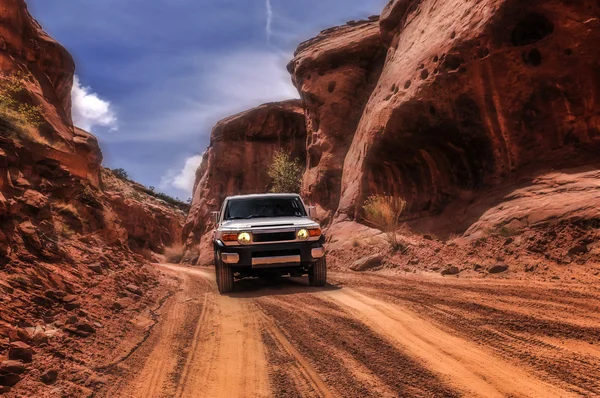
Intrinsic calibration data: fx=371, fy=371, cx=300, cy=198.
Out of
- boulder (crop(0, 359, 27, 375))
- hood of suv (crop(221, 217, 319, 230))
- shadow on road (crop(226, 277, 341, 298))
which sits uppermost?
hood of suv (crop(221, 217, 319, 230))

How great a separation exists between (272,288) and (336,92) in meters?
18.0

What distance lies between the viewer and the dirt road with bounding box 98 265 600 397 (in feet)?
9.41

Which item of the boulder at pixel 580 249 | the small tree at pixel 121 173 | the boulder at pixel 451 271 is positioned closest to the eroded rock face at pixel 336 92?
the boulder at pixel 451 271

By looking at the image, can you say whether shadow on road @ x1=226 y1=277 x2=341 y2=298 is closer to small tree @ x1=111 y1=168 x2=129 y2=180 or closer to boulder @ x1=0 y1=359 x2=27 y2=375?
boulder @ x1=0 y1=359 x2=27 y2=375

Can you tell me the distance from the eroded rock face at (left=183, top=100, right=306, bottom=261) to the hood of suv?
2827 centimetres

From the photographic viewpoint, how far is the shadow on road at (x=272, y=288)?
721 centimetres

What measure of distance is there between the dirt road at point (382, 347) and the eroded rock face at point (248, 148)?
3093cm

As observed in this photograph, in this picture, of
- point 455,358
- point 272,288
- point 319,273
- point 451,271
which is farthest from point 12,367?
point 451,271

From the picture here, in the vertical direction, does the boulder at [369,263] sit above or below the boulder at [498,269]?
above

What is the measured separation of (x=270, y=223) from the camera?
749 cm

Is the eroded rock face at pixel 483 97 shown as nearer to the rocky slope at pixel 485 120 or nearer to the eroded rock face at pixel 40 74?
the rocky slope at pixel 485 120

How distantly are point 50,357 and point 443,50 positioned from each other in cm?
1330

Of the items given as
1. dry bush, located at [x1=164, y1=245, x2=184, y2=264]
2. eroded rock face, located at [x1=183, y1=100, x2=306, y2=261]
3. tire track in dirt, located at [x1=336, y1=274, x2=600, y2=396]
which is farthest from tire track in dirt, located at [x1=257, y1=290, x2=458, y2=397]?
dry bush, located at [x1=164, y1=245, x2=184, y2=264]

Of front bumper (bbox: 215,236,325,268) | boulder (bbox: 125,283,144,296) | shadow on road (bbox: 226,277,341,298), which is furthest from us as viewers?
shadow on road (bbox: 226,277,341,298)
